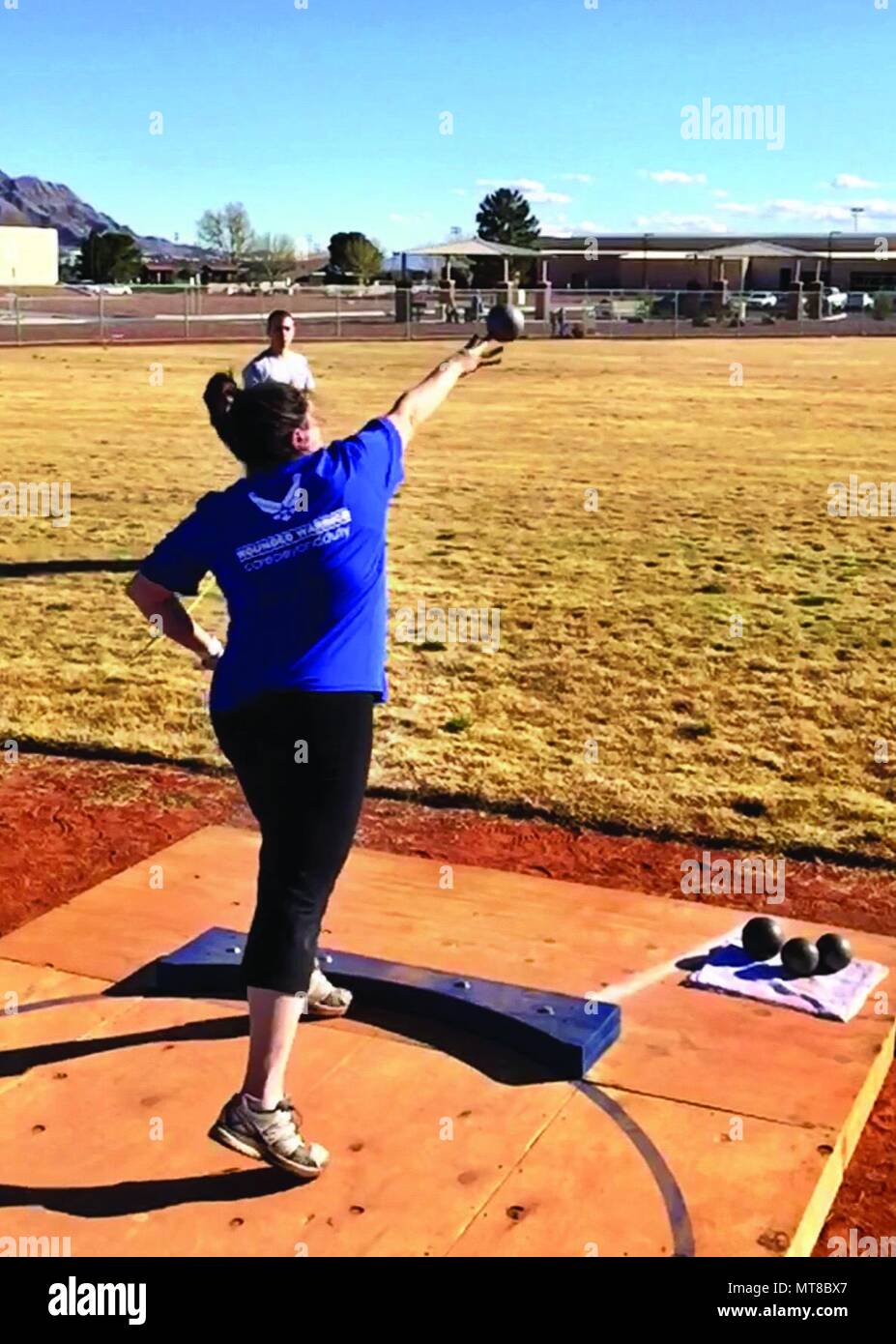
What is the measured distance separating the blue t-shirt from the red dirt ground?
231 centimetres

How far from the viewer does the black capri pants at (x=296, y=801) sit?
11.1ft

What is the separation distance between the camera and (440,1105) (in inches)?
155

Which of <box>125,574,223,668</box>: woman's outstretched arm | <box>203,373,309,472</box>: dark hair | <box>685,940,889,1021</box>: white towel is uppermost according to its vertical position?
<box>203,373,309,472</box>: dark hair

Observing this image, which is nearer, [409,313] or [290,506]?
[290,506]

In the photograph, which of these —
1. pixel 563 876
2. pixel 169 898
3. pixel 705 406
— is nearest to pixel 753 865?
pixel 563 876

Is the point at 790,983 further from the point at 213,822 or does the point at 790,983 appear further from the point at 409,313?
the point at 409,313

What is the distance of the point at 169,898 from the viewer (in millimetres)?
5297

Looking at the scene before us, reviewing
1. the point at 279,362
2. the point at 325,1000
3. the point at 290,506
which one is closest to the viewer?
the point at 290,506

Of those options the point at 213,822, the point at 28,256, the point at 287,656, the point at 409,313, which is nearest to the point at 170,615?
the point at 287,656

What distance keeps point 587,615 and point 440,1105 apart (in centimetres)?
601

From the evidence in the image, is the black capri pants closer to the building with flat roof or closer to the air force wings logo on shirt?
the air force wings logo on shirt

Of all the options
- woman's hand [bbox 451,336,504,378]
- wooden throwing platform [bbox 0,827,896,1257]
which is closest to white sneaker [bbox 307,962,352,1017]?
wooden throwing platform [bbox 0,827,896,1257]

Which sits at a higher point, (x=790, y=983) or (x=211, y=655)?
(x=211, y=655)

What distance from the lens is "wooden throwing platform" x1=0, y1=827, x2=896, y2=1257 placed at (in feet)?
11.2
